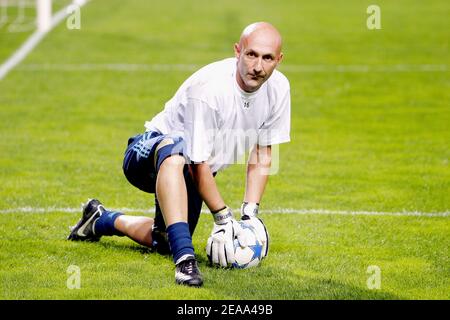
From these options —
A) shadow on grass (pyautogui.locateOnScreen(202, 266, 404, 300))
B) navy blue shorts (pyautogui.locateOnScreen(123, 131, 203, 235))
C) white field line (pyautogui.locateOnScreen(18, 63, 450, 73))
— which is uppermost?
white field line (pyautogui.locateOnScreen(18, 63, 450, 73))

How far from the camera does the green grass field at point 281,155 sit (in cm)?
689

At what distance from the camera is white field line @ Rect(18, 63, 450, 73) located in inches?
692

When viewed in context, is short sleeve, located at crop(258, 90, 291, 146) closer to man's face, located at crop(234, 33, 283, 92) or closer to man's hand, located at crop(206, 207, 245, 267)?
man's face, located at crop(234, 33, 283, 92)

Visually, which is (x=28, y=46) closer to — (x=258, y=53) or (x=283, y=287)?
(x=258, y=53)

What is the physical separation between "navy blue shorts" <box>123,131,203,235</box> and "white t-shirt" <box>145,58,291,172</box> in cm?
9

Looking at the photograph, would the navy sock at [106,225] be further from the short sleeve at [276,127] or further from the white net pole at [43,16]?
the white net pole at [43,16]

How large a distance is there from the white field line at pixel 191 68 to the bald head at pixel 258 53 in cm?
1078

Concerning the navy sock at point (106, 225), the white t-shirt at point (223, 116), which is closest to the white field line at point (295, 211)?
the navy sock at point (106, 225)

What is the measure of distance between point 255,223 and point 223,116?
79 cm

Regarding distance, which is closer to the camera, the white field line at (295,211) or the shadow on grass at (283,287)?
the shadow on grass at (283,287)

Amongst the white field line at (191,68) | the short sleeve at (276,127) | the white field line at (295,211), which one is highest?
the white field line at (191,68)

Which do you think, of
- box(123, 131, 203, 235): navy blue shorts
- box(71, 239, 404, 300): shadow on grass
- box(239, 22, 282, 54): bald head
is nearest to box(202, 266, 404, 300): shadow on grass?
box(71, 239, 404, 300): shadow on grass

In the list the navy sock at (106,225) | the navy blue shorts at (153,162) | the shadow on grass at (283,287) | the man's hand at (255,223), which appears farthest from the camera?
the navy sock at (106,225)
